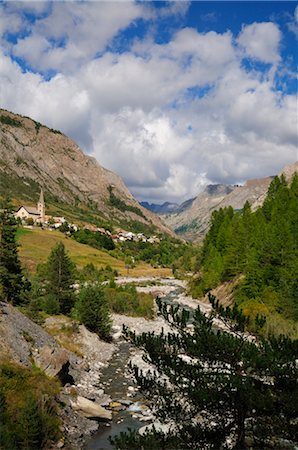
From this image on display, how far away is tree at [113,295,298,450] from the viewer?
1115cm

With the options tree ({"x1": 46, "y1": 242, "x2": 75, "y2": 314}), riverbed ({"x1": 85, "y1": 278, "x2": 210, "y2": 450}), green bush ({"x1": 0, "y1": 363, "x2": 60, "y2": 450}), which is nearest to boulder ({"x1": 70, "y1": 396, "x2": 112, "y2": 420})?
riverbed ({"x1": 85, "y1": 278, "x2": 210, "y2": 450})

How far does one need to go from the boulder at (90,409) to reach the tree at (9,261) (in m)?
18.3

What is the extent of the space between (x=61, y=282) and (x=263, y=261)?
26348mm

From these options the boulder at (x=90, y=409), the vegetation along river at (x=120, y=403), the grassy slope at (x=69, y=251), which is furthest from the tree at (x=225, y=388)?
the grassy slope at (x=69, y=251)

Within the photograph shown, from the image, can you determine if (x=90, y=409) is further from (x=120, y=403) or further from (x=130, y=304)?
(x=130, y=304)

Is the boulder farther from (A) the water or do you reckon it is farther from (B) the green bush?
(B) the green bush

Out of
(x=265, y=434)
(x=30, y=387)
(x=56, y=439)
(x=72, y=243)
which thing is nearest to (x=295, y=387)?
(x=265, y=434)

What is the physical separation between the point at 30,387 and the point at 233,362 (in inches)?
452

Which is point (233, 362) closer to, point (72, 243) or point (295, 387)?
point (295, 387)

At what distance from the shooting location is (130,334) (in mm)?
13312

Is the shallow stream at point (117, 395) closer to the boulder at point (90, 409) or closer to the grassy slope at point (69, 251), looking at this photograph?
the boulder at point (90, 409)

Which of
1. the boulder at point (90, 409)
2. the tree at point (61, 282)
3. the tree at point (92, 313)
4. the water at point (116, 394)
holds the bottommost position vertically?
the water at point (116, 394)

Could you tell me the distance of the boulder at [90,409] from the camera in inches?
866

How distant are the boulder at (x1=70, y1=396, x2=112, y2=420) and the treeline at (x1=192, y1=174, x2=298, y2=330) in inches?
1041
